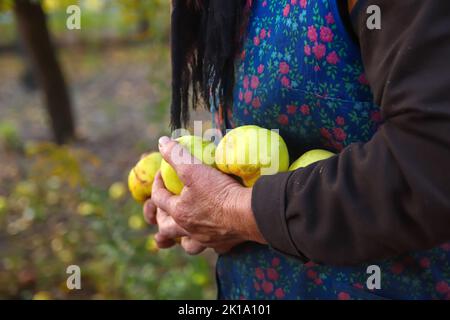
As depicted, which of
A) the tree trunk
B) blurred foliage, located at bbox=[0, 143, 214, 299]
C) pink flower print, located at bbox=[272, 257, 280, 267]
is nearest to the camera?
pink flower print, located at bbox=[272, 257, 280, 267]

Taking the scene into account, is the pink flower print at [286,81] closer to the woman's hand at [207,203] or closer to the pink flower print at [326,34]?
the pink flower print at [326,34]

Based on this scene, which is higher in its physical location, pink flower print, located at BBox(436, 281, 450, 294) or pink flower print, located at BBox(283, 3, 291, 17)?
pink flower print, located at BBox(283, 3, 291, 17)

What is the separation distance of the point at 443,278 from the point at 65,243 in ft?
10.3

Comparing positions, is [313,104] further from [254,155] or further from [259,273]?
[259,273]

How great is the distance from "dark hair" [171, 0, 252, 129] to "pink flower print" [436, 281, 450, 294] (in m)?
0.61

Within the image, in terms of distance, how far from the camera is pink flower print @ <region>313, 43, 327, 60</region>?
1033 millimetres

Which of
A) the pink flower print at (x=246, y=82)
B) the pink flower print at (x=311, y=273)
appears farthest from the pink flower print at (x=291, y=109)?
the pink flower print at (x=311, y=273)

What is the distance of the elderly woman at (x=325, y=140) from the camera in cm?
84

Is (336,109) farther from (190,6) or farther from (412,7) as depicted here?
(190,6)

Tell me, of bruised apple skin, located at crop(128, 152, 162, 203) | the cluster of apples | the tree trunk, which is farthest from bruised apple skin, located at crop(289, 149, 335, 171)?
the tree trunk

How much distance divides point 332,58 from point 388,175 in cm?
27

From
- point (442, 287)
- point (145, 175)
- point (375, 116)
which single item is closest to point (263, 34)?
point (375, 116)

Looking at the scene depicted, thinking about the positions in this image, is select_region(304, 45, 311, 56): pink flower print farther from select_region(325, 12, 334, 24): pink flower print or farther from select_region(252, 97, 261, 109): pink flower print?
select_region(252, 97, 261, 109): pink flower print

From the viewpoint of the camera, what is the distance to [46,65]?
5500 millimetres
